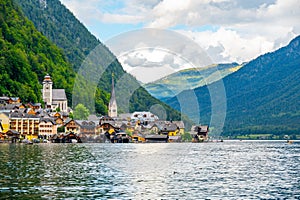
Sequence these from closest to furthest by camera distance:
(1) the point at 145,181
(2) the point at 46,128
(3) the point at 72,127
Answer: (1) the point at 145,181, (2) the point at 46,128, (3) the point at 72,127

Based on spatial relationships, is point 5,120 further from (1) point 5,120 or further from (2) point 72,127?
(2) point 72,127

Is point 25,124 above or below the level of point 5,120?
below

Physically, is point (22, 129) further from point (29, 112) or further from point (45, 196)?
point (45, 196)

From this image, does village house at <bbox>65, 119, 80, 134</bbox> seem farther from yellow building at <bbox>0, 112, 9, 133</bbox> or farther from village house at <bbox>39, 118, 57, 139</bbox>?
yellow building at <bbox>0, 112, 9, 133</bbox>

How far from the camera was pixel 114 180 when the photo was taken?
5372cm

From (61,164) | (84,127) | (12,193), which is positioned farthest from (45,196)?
(84,127)

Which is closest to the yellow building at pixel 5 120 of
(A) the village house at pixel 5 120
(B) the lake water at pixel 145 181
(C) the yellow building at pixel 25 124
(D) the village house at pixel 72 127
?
(A) the village house at pixel 5 120

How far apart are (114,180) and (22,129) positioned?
12020 centimetres

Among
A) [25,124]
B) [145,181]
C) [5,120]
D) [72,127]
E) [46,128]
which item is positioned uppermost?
[5,120]

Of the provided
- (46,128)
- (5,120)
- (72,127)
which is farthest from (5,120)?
(72,127)

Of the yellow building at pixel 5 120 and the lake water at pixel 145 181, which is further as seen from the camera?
the yellow building at pixel 5 120

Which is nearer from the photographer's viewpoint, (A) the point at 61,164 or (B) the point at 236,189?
(B) the point at 236,189

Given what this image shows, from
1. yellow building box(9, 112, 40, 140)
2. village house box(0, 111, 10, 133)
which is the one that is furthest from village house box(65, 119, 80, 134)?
village house box(0, 111, 10, 133)

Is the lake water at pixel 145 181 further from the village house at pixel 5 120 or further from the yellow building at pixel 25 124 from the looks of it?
the yellow building at pixel 25 124
